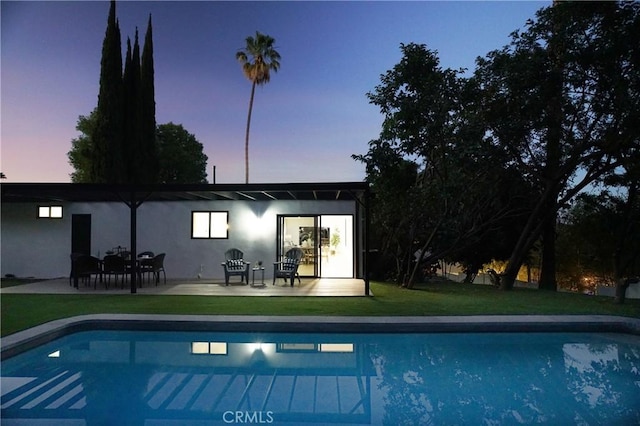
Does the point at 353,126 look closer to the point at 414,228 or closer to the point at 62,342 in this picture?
the point at 414,228

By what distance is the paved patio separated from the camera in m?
10.3

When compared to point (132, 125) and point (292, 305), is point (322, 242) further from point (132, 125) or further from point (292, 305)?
point (132, 125)

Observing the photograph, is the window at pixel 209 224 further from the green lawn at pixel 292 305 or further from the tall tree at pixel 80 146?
the tall tree at pixel 80 146

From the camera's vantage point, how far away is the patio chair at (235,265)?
39.2ft

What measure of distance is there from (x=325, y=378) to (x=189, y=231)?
9381mm

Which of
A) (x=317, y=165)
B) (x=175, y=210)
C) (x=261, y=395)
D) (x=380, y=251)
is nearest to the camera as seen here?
(x=261, y=395)

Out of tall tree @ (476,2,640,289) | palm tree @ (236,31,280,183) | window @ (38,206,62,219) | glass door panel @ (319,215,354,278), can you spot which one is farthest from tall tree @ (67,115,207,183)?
tall tree @ (476,2,640,289)

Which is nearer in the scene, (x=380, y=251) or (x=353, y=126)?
(x=380, y=251)

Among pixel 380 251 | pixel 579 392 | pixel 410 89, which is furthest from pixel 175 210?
pixel 579 392

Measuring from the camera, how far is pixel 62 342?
6512 mm

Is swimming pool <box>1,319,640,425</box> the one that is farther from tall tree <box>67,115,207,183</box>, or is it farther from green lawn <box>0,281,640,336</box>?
tall tree <box>67,115,207,183</box>

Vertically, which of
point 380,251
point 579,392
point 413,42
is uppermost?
point 413,42

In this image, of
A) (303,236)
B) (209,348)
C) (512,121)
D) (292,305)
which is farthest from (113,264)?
(512,121)

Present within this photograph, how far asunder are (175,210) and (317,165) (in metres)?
11.9
